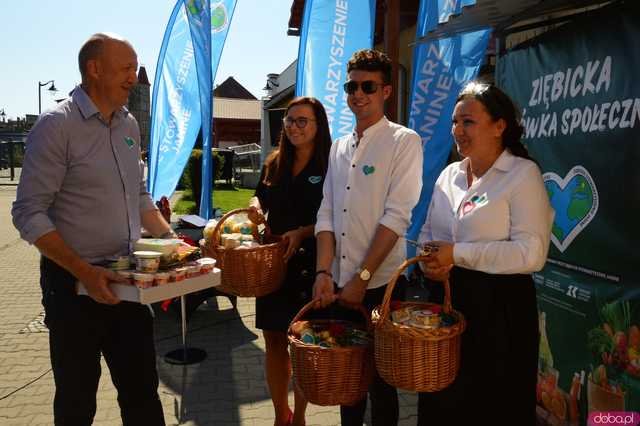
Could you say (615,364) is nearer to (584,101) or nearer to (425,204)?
(584,101)

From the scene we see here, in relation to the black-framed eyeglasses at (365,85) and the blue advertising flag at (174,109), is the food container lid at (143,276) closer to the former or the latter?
the black-framed eyeglasses at (365,85)

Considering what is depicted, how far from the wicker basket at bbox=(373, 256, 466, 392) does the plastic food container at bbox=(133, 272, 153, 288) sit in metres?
0.90

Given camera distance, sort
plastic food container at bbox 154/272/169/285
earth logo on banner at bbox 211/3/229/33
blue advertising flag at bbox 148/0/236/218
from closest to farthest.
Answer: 1. plastic food container at bbox 154/272/169/285
2. blue advertising flag at bbox 148/0/236/218
3. earth logo on banner at bbox 211/3/229/33

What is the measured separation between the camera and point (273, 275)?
2.92m

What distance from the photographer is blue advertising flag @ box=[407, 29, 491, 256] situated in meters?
4.45

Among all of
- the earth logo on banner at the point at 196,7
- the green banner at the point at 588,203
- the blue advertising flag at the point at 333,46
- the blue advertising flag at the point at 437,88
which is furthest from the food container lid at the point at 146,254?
the earth logo on banner at the point at 196,7

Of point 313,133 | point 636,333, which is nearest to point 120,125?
point 313,133

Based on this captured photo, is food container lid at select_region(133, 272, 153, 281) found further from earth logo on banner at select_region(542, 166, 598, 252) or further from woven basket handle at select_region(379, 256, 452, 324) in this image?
earth logo on banner at select_region(542, 166, 598, 252)

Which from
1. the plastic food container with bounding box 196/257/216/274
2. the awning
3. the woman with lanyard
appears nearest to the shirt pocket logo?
the woman with lanyard

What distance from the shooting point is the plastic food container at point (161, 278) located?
2.08 meters

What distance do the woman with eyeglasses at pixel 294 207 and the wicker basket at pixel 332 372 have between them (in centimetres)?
88

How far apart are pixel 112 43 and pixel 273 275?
4.64 feet

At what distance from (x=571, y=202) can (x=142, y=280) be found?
2.31m

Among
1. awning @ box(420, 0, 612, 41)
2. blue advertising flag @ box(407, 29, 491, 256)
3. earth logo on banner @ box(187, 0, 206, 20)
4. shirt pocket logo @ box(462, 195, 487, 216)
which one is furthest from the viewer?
earth logo on banner @ box(187, 0, 206, 20)
